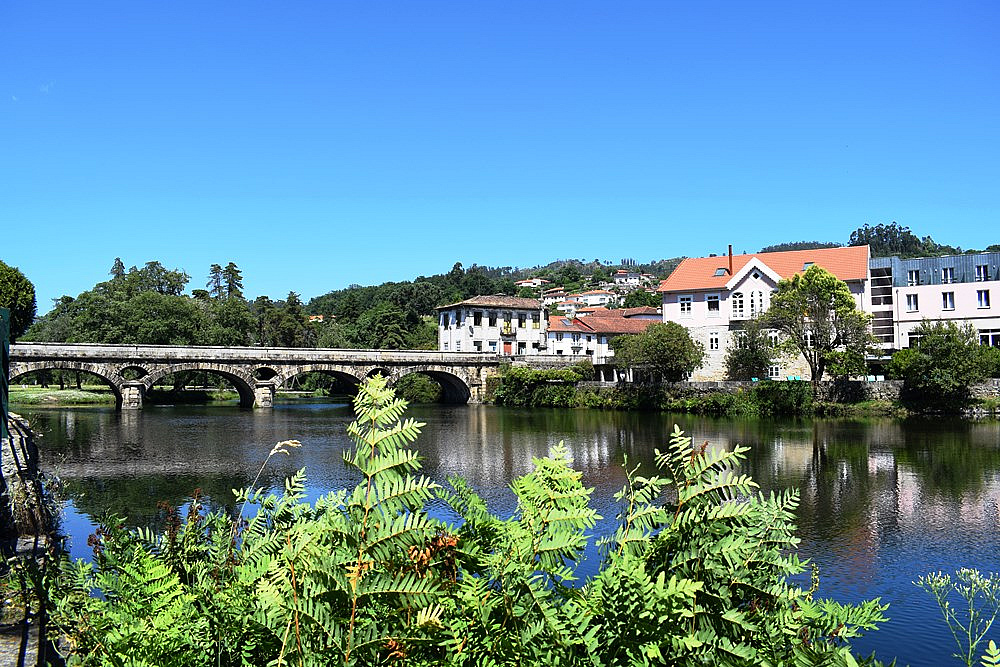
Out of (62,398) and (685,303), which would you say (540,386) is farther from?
(62,398)

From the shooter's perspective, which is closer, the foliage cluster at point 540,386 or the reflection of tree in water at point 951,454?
the reflection of tree in water at point 951,454

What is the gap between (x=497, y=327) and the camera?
2911 inches

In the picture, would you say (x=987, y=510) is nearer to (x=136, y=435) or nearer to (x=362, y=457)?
(x=362, y=457)

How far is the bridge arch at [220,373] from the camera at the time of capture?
5369cm

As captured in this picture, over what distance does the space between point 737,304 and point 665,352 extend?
655cm

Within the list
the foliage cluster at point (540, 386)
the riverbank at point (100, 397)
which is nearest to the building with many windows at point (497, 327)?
the foliage cluster at point (540, 386)

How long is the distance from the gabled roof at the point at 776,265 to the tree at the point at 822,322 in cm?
824

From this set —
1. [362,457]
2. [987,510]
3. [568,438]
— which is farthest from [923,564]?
[568,438]

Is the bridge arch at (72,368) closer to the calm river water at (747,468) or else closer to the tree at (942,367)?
the calm river water at (747,468)

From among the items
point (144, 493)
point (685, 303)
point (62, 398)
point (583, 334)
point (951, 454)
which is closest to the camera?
point (144, 493)

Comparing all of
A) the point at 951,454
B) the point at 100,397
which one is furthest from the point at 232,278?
the point at 951,454

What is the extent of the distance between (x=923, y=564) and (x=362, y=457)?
15190mm

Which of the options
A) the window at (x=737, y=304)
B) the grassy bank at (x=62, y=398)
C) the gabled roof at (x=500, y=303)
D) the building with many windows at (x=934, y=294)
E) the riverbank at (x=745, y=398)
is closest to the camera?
the riverbank at (x=745, y=398)

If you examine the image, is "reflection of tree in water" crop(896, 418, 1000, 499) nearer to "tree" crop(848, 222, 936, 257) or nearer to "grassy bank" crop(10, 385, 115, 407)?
"grassy bank" crop(10, 385, 115, 407)
